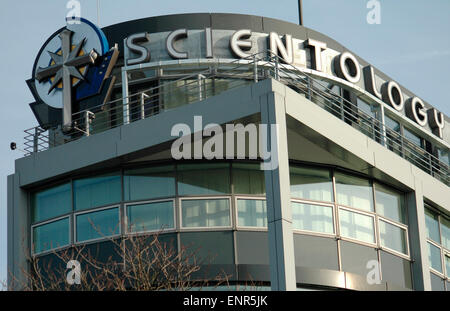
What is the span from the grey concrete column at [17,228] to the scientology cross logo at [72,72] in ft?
6.44

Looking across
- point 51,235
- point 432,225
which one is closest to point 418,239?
point 432,225

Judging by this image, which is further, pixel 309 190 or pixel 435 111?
pixel 435 111

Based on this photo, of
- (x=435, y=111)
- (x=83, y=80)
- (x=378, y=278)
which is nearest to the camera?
(x=378, y=278)

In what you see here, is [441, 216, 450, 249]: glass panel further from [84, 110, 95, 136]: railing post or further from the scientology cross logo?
[84, 110, 95, 136]: railing post

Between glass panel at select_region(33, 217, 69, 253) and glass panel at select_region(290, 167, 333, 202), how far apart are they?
5.46m

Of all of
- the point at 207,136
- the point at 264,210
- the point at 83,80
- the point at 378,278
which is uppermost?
the point at 83,80

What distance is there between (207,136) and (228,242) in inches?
94.3

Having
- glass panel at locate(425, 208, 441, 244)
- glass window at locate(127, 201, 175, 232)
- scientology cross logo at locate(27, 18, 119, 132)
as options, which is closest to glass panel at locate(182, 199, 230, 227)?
glass window at locate(127, 201, 175, 232)

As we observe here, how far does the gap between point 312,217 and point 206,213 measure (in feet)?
8.04

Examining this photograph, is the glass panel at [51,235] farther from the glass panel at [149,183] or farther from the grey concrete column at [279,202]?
the grey concrete column at [279,202]

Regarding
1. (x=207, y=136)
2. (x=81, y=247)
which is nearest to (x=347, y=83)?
(x=207, y=136)

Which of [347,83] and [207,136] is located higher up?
[347,83]

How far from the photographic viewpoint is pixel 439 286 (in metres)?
26.2

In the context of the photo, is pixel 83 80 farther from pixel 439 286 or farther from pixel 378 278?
pixel 439 286
